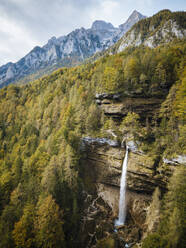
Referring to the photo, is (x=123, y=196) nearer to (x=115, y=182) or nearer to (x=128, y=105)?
(x=115, y=182)

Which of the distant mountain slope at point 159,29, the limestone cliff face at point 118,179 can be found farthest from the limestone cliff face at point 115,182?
the distant mountain slope at point 159,29

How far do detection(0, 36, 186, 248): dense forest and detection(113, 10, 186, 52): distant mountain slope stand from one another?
4783 cm

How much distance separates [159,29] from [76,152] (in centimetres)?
8980

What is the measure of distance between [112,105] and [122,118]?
15.1 ft

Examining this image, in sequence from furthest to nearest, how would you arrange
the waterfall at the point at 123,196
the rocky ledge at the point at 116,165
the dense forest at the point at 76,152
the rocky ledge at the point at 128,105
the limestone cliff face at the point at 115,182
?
the rocky ledge at the point at 128,105
the waterfall at the point at 123,196
the rocky ledge at the point at 116,165
the limestone cliff face at the point at 115,182
the dense forest at the point at 76,152

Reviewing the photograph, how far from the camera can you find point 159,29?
246 ft

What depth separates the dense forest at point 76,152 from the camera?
18859mm

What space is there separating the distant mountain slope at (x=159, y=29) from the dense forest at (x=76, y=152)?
47.8 metres

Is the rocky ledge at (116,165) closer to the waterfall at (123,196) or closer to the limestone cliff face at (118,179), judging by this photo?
the limestone cliff face at (118,179)

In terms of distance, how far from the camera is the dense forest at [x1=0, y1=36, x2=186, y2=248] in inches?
742

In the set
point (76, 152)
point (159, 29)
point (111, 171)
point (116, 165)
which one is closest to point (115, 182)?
point (111, 171)

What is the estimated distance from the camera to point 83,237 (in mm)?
23578

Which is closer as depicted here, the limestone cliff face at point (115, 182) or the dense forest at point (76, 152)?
the dense forest at point (76, 152)

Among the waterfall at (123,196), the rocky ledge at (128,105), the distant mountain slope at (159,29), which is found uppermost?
the distant mountain slope at (159,29)
